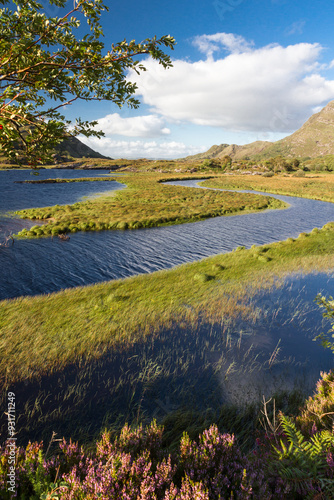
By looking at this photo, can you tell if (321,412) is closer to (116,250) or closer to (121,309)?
(121,309)

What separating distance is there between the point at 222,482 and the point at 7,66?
30.6 feet

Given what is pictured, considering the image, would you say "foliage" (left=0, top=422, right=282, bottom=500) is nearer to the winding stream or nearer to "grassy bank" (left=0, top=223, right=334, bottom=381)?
"grassy bank" (left=0, top=223, right=334, bottom=381)

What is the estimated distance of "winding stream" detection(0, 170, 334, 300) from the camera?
18109 mm

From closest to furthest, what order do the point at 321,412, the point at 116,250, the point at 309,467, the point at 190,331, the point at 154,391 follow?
1. the point at 309,467
2. the point at 321,412
3. the point at 154,391
4. the point at 190,331
5. the point at 116,250

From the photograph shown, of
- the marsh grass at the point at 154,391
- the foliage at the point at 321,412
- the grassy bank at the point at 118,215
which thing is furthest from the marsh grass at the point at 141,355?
the grassy bank at the point at 118,215

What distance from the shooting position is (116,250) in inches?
977

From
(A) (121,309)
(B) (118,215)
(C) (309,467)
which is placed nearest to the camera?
(C) (309,467)

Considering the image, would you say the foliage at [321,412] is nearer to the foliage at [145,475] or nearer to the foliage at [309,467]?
the foliage at [309,467]

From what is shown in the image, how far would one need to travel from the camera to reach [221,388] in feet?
27.7

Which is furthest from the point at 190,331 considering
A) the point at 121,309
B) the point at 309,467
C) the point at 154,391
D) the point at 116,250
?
the point at 116,250

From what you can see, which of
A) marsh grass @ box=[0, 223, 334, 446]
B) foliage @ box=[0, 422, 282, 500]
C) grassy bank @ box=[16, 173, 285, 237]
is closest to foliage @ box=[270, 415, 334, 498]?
foliage @ box=[0, 422, 282, 500]

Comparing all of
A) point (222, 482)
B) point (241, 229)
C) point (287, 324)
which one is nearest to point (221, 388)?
point (222, 482)

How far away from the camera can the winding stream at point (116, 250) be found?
18.1 meters

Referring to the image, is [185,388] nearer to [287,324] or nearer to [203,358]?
[203,358]
